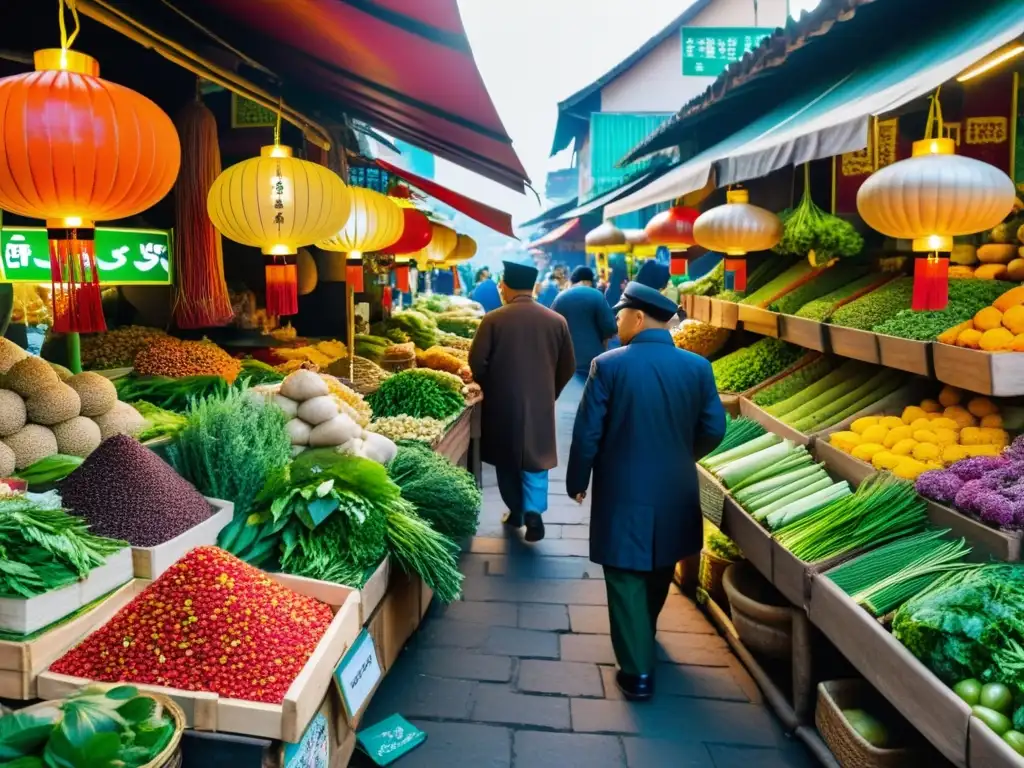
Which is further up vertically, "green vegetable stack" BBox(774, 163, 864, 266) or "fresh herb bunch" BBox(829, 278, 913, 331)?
"green vegetable stack" BBox(774, 163, 864, 266)

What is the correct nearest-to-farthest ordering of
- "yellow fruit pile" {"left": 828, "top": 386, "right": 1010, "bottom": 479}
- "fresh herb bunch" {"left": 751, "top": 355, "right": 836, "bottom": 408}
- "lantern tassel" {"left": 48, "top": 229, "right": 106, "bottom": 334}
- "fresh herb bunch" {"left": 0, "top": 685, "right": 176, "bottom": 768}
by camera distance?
"fresh herb bunch" {"left": 0, "top": 685, "right": 176, "bottom": 768} < "lantern tassel" {"left": 48, "top": 229, "right": 106, "bottom": 334} < "yellow fruit pile" {"left": 828, "top": 386, "right": 1010, "bottom": 479} < "fresh herb bunch" {"left": 751, "top": 355, "right": 836, "bottom": 408}

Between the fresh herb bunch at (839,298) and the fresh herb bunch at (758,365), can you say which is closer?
the fresh herb bunch at (839,298)

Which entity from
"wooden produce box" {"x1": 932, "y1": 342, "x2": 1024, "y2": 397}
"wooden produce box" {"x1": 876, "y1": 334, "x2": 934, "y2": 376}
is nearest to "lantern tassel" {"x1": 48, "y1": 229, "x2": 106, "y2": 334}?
"wooden produce box" {"x1": 932, "y1": 342, "x2": 1024, "y2": 397}

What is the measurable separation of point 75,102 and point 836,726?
3.23 m

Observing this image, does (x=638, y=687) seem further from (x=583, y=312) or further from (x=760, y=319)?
(x=583, y=312)

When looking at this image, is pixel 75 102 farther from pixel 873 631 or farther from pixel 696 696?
pixel 696 696

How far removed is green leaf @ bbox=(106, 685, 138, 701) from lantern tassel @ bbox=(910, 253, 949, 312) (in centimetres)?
316

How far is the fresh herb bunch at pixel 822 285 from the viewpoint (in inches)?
211

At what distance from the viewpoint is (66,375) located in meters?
3.36

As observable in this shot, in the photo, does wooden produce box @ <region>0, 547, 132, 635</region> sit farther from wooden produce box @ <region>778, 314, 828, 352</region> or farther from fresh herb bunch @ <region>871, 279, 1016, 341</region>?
wooden produce box @ <region>778, 314, 828, 352</region>

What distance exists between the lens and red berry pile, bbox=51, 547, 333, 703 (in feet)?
7.15

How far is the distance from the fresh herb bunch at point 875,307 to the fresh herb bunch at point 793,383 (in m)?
0.92

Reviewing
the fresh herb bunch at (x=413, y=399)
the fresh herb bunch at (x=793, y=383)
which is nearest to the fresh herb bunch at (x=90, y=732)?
the fresh herb bunch at (x=413, y=399)

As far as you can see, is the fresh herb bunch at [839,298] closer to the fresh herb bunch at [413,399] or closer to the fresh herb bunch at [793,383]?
the fresh herb bunch at [793,383]
